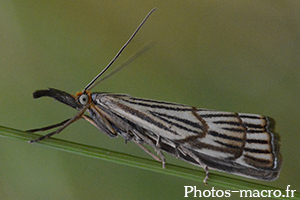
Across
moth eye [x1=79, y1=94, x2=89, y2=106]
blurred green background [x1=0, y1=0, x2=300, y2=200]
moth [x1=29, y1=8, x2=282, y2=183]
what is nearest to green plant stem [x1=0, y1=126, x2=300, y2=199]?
moth [x1=29, y1=8, x2=282, y2=183]

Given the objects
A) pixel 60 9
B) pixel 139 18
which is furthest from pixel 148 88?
pixel 60 9

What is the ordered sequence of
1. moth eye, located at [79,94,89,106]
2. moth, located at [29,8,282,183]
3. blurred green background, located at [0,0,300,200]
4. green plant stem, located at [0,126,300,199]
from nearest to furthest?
green plant stem, located at [0,126,300,199] < moth, located at [29,8,282,183] < moth eye, located at [79,94,89,106] < blurred green background, located at [0,0,300,200]

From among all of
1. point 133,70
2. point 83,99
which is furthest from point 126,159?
point 133,70

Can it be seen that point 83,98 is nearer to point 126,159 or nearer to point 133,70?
point 126,159

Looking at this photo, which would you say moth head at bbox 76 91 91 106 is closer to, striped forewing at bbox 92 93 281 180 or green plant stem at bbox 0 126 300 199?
striped forewing at bbox 92 93 281 180

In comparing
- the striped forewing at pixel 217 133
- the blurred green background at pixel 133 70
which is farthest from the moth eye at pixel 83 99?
the blurred green background at pixel 133 70

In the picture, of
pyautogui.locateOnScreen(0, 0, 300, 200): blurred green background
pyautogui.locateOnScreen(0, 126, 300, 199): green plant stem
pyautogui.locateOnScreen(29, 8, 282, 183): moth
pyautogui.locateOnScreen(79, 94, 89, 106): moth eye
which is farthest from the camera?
pyautogui.locateOnScreen(0, 0, 300, 200): blurred green background

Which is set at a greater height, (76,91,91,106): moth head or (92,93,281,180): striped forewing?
(76,91,91,106): moth head
